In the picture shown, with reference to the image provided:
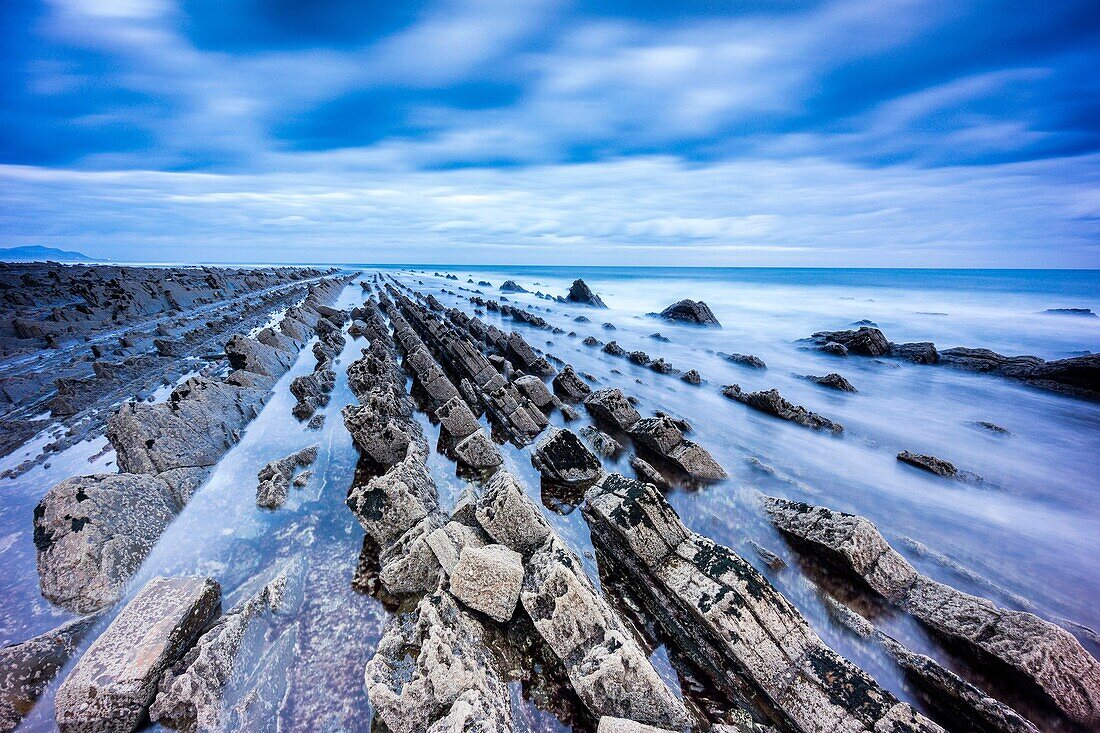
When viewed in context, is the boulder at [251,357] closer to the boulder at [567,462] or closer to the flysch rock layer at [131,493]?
the flysch rock layer at [131,493]

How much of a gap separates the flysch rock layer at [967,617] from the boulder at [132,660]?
6.97 metres

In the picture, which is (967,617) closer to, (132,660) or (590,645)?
(590,645)

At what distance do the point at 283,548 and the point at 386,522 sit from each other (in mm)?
1460

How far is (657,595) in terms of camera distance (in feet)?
13.9

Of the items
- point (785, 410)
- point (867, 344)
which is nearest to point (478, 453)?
point (785, 410)

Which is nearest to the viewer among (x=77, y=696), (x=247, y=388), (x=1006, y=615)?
(x=77, y=696)

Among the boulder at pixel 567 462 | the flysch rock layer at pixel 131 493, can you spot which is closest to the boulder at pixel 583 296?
the flysch rock layer at pixel 131 493

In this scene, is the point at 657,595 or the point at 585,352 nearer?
the point at 657,595

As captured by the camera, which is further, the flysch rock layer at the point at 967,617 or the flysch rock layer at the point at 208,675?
the flysch rock layer at the point at 967,617

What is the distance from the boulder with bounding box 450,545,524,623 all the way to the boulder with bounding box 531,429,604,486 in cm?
300

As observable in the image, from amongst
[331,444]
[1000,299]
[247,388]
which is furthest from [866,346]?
[1000,299]

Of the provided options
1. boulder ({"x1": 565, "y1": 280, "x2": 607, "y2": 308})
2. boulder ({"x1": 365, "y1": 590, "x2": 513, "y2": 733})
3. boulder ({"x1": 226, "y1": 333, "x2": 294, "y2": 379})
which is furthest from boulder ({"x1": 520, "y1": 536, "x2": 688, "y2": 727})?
boulder ({"x1": 565, "y1": 280, "x2": 607, "y2": 308})

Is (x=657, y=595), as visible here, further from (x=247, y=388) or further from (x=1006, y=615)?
(x=247, y=388)

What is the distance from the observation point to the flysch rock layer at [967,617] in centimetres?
343
